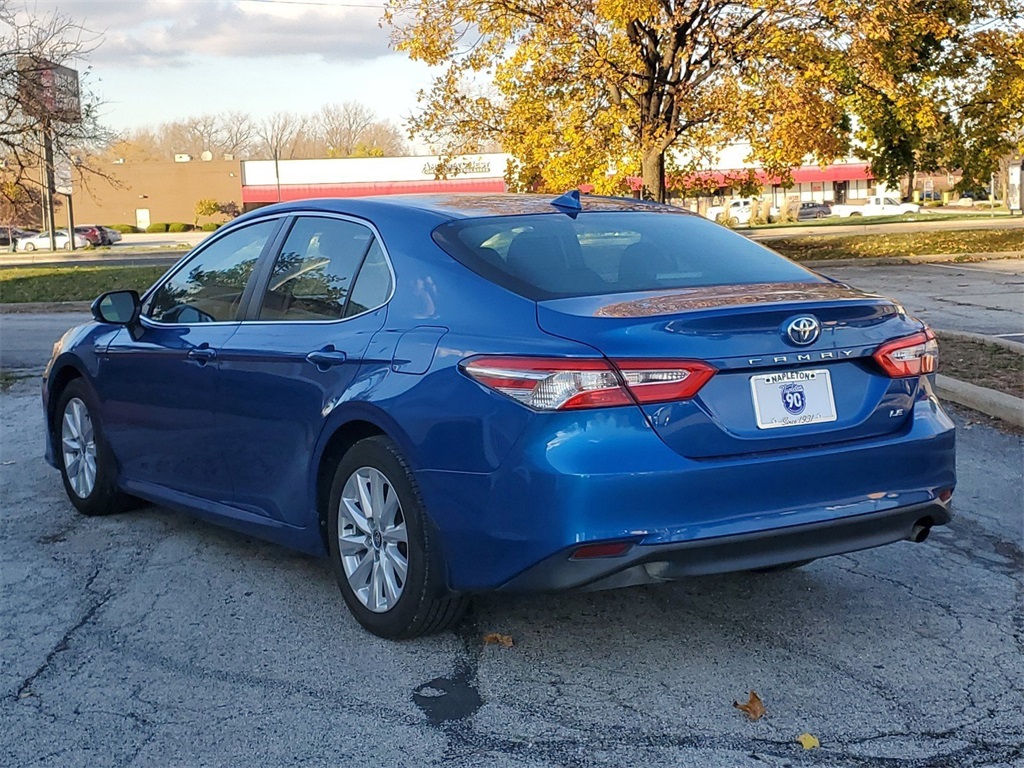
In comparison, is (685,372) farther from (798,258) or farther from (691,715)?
(798,258)

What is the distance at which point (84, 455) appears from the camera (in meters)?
6.48

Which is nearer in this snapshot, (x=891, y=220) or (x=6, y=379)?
(x=6, y=379)

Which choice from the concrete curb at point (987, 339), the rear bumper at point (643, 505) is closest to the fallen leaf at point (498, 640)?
the rear bumper at point (643, 505)

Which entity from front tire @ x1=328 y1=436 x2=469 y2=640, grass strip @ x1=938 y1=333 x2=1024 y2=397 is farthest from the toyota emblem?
grass strip @ x1=938 y1=333 x2=1024 y2=397

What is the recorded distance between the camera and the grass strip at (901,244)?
27250mm

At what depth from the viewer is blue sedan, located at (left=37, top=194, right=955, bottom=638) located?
377 cm

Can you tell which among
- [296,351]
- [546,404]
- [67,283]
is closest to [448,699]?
[546,404]

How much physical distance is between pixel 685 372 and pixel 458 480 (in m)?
0.82

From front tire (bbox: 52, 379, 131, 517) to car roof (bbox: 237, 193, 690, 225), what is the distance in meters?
1.59

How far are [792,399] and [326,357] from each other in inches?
67.8

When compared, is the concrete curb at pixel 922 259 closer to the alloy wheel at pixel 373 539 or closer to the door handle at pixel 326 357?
the door handle at pixel 326 357

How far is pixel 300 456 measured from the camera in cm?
475

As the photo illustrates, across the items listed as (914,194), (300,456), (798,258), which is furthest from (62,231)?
(300,456)

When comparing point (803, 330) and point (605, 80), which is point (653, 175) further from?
point (803, 330)
